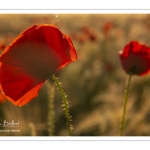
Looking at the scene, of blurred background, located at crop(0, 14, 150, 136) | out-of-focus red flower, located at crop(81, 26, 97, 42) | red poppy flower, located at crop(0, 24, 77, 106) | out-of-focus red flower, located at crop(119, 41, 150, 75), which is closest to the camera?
red poppy flower, located at crop(0, 24, 77, 106)

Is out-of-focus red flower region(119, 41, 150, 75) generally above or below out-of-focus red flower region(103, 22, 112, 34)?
below

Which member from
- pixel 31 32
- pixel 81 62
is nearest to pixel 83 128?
pixel 81 62

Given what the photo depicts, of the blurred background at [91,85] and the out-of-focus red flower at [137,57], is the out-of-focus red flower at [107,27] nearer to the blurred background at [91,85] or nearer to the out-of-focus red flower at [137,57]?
the blurred background at [91,85]

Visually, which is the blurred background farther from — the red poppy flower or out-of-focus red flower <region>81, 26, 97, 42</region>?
the red poppy flower

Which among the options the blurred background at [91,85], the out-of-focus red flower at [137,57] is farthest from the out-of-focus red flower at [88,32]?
the out-of-focus red flower at [137,57]

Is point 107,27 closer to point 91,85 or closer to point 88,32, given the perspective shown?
point 88,32

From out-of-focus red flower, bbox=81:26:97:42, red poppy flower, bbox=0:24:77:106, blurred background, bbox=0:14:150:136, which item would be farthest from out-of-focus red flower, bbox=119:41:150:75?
out-of-focus red flower, bbox=81:26:97:42
